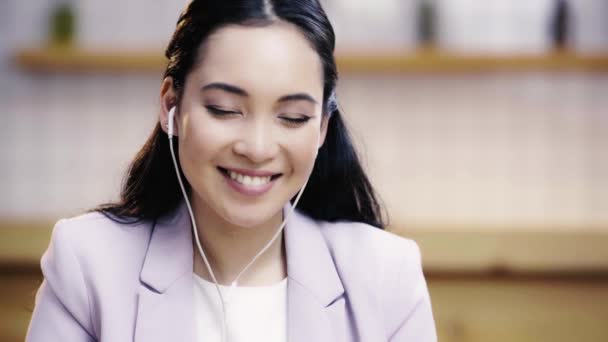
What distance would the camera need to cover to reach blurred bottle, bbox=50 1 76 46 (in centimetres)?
321

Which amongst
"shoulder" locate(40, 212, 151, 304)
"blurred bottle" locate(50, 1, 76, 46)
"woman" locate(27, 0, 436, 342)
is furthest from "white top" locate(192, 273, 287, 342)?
"blurred bottle" locate(50, 1, 76, 46)

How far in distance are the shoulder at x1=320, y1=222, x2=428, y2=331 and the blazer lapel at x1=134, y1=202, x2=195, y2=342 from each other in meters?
0.25

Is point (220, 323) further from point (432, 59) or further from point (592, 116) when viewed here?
point (592, 116)

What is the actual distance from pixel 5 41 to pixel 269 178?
2546mm

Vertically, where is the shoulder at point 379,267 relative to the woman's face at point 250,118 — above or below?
below

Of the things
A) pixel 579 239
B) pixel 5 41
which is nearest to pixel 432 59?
pixel 579 239

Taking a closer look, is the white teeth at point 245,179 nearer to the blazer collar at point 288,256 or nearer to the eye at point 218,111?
the eye at point 218,111

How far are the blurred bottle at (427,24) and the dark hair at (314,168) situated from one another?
1.88 m

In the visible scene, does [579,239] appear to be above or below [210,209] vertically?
below

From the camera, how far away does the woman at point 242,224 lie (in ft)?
3.53

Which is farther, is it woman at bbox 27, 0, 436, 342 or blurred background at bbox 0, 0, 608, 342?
blurred background at bbox 0, 0, 608, 342

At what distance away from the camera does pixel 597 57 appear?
3.07m

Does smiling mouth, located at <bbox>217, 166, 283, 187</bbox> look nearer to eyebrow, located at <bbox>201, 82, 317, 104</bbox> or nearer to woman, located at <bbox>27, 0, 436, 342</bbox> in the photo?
woman, located at <bbox>27, 0, 436, 342</bbox>

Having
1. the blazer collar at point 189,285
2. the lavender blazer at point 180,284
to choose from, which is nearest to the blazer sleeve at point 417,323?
the lavender blazer at point 180,284
